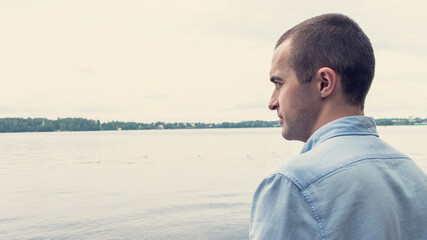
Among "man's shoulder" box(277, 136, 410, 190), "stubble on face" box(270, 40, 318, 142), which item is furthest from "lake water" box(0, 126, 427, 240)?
"man's shoulder" box(277, 136, 410, 190)

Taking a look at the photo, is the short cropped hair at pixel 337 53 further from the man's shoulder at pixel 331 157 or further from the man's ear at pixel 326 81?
the man's shoulder at pixel 331 157

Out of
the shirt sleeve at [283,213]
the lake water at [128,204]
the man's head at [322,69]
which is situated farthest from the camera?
the lake water at [128,204]

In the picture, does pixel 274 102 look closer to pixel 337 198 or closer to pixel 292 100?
pixel 292 100

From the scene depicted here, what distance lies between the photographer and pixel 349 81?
1.83 m

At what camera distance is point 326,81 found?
1814 mm

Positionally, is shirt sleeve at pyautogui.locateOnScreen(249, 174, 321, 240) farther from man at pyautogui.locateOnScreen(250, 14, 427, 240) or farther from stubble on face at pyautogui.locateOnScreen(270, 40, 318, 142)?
stubble on face at pyautogui.locateOnScreen(270, 40, 318, 142)

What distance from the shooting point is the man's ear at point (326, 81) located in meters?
1.79

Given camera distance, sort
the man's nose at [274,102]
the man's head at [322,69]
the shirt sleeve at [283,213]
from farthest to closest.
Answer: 1. the man's nose at [274,102]
2. the man's head at [322,69]
3. the shirt sleeve at [283,213]

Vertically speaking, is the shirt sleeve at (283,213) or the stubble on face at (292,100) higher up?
the stubble on face at (292,100)

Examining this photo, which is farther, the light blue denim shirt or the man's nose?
the man's nose

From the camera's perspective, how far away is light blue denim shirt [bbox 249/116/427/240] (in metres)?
1.46

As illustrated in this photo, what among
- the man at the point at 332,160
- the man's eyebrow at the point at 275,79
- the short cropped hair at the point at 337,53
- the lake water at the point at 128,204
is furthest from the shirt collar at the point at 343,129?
the lake water at the point at 128,204

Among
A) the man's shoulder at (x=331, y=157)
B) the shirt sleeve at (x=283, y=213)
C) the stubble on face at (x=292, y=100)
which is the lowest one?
the shirt sleeve at (x=283, y=213)

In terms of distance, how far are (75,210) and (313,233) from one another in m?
19.7
